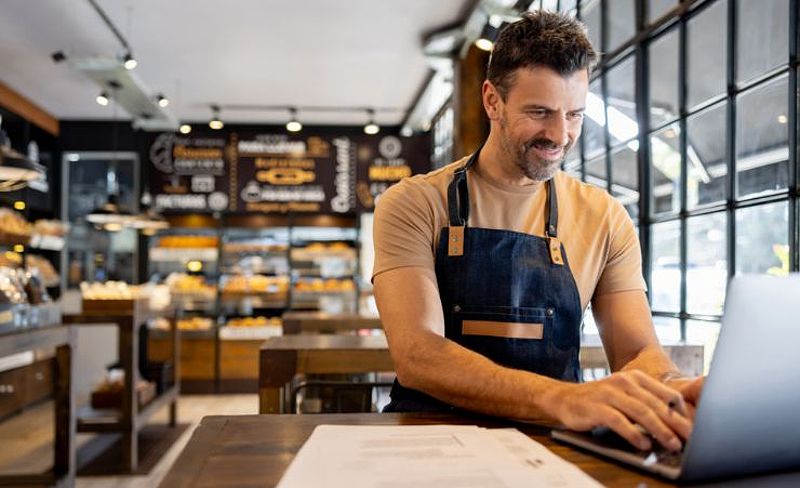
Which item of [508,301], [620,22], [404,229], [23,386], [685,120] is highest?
[620,22]

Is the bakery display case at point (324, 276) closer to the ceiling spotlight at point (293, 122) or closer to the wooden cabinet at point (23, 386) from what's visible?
the ceiling spotlight at point (293, 122)

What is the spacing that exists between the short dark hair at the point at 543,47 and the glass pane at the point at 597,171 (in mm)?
2322

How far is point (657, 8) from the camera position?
3.21m

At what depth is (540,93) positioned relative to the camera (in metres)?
1.44

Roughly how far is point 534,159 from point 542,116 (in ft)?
0.28

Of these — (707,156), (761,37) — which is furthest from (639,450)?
(707,156)

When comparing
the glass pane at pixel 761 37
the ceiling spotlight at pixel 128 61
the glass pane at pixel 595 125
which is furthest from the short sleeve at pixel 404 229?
the ceiling spotlight at pixel 128 61

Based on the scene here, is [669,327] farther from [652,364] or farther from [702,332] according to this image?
[652,364]

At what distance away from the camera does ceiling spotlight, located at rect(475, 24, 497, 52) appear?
191 inches

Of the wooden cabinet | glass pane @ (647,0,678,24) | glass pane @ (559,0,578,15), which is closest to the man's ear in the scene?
glass pane @ (647,0,678,24)

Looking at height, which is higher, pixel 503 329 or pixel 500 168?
pixel 500 168

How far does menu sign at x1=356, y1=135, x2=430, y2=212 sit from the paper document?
7532mm

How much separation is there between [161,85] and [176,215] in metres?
1.85

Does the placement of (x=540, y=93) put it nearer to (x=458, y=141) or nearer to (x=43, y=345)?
(x=43, y=345)
